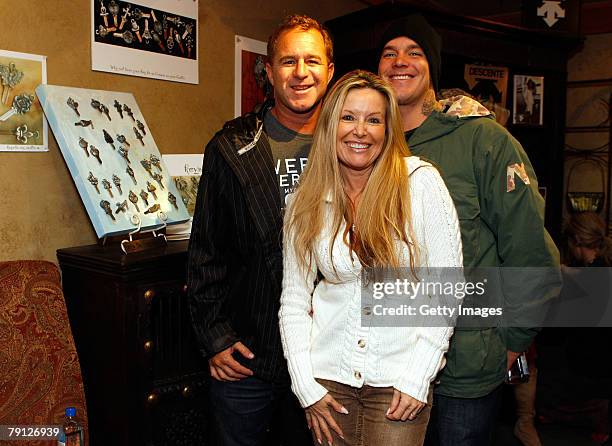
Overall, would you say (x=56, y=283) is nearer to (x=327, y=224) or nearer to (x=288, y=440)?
(x=327, y=224)

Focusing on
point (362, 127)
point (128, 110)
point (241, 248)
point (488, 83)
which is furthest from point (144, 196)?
point (488, 83)

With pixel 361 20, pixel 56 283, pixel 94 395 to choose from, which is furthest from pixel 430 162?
pixel 361 20

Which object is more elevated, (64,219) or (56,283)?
(64,219)

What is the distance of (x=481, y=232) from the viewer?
179 cm

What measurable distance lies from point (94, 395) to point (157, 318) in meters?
0.35

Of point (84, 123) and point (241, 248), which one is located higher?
point (84, 123)

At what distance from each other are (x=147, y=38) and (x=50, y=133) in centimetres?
60

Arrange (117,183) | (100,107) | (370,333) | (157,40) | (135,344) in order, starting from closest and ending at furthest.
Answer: (370,333) < (135,344) < (117,183) < (100,107) < (157,40)

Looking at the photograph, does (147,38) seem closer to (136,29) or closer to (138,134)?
(136,29)

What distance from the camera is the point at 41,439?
1817 millimetres

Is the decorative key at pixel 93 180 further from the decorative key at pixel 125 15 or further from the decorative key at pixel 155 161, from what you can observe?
the decorative key at pixel 125 15

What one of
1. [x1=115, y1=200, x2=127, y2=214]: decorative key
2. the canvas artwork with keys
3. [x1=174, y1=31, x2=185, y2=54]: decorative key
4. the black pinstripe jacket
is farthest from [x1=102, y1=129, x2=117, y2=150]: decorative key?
[x1=174, y1=31, x2=185, y2=54]: decorative key

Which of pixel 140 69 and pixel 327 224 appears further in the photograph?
pixel 140 69

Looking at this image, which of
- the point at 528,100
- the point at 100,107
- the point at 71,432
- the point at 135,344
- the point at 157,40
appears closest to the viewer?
the point at 71,432
